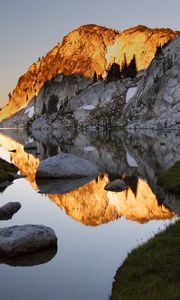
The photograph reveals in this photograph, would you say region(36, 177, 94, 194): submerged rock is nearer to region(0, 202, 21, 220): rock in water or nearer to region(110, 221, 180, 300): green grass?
region(0, 202, 21, 220): rock in water

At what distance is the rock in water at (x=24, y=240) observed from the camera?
15.6 meters

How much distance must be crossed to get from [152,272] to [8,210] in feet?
42.5

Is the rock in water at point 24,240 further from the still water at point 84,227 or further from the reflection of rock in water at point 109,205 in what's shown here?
the reflection of rock in water at point 109,205

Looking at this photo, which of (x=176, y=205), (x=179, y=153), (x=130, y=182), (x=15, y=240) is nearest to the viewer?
(x=15, y=240)

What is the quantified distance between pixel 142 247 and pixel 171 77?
122598mm

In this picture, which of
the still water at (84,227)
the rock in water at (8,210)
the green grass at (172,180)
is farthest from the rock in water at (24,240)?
the green grass at (172,180)

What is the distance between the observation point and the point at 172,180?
28609mm

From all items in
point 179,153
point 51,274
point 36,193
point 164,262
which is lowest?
point 179,153

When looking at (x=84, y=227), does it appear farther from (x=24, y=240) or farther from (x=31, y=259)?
(x=31, y=259)

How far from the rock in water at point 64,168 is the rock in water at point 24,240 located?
1958cm

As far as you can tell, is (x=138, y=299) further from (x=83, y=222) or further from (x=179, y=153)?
(x=179, y=153)

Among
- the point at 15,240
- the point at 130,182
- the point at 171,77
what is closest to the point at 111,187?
the point at 130,182

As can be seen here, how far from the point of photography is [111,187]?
2978cm

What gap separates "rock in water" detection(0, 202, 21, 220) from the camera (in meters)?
22.0
